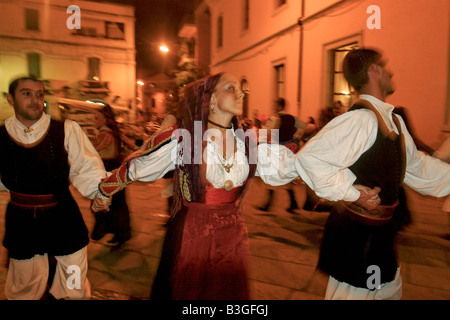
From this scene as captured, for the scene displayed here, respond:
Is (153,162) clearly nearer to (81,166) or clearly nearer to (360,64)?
(81,166)

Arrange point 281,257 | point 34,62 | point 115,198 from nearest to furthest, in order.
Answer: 1. point 281,257
2. point 115,198
3. point 34,62

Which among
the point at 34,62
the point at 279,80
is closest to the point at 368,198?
the point at 279,80

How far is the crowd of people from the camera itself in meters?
1.92

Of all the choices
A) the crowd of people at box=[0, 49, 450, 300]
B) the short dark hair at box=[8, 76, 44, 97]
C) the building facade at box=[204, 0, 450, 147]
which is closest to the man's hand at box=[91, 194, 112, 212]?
the crowd of people at box=[0, 49, 450, 300]

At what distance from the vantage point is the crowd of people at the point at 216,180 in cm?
192

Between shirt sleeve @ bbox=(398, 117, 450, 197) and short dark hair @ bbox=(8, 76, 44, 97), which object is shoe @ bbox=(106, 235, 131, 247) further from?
shirt sleeve @ bbox=(398, 117, 450, 197)

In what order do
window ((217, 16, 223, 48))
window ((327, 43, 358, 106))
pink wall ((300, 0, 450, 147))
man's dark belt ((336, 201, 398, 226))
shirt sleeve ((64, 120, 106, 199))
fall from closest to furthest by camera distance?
man's dark belt ((336, 201, 398, 226)), shirt sleeve ((64, 120, 106, 199)), pink wall ((300, 0, 450, 147)), window ((327, 43, 358, 106)), window ((217, 16, 223, 48))

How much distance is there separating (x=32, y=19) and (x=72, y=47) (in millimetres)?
2847

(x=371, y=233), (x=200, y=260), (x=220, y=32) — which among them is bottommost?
(x=200, y=260)

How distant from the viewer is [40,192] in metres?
2.39

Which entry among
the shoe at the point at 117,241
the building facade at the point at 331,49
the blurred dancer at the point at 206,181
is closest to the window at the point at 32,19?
the building facade at the point at 331,49

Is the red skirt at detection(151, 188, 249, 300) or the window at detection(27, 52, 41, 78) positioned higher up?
the window at detection(27, 52, 41, 78)

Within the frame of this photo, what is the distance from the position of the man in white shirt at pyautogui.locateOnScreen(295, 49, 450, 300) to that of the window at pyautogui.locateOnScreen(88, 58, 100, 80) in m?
24.9
